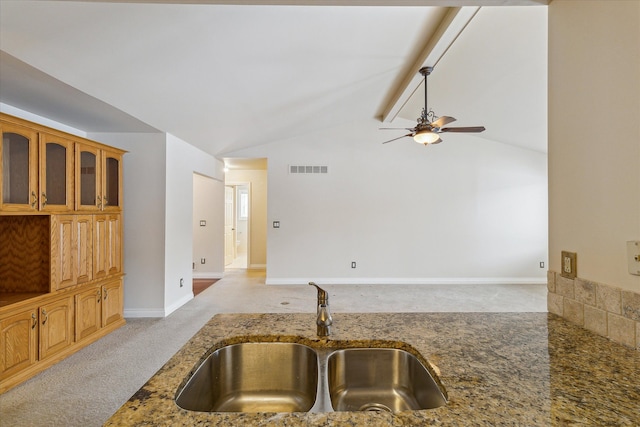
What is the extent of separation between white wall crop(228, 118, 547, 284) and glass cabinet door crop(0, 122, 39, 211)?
3.38m

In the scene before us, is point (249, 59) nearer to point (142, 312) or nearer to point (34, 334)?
point (34, 334)

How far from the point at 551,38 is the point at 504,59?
2.21 m

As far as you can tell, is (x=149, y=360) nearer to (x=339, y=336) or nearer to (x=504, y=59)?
(x=339, y=336)

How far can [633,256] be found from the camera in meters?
0.93

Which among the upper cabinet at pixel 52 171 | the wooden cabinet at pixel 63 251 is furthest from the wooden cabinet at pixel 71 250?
the upper cabinet at pixel 52 171

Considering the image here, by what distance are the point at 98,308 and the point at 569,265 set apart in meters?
3.92

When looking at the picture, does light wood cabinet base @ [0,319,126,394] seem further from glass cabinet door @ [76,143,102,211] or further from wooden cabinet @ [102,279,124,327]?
glass cabinet door @ [76,143,102,211]

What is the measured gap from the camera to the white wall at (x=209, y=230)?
233 inches

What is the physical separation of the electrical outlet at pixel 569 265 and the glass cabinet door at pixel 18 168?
11.6ft

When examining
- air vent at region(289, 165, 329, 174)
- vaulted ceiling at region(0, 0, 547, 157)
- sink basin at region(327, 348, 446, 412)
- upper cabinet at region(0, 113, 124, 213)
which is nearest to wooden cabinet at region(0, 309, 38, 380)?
upper cabinet at region(0, 113, 124, 213)

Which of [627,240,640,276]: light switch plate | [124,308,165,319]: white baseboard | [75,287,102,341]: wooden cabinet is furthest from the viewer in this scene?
[124,308,165,319]: white baseboard

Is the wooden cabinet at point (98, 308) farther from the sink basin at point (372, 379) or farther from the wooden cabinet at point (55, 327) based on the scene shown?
the sink basin at point (372, 379)

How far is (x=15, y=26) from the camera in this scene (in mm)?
1703

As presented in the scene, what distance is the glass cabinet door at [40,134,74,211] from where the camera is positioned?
2.44m
